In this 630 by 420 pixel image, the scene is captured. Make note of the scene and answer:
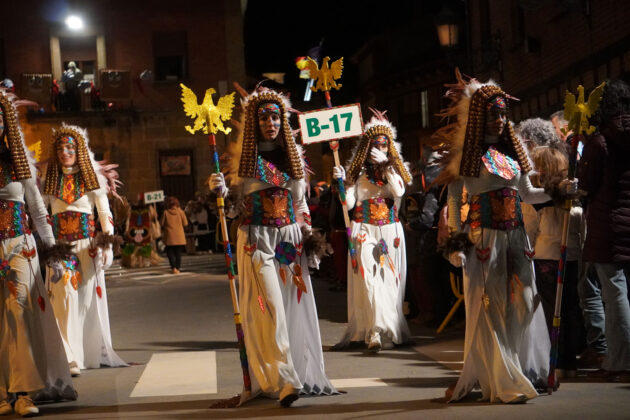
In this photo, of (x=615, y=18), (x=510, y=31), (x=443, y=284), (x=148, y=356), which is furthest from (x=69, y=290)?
(x=510, y=31)

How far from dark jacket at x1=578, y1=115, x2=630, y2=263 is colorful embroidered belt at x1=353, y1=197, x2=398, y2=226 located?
3.35 m

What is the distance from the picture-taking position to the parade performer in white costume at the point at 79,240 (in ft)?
33.5

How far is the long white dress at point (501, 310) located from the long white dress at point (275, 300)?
1.21 metres

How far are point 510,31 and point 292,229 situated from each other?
12949 mm

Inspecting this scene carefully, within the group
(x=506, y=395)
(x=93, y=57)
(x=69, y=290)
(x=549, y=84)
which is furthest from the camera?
(x=93, y=57)

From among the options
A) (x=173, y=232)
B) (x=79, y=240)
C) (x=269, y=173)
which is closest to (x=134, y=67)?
(x=173, y=232)

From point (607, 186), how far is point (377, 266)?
3566 millimetres

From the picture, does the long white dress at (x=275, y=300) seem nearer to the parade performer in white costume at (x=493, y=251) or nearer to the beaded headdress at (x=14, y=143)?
the parade performer in white costume at (x=493, y=251)

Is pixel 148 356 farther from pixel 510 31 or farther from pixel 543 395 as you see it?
pixel 510 31

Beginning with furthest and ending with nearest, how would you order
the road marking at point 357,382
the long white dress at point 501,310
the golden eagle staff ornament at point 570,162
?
the road marking at point 357,382, the golden eagle staff ornament at point 570,162, the long white dress at point 501,310

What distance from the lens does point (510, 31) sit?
20.0m

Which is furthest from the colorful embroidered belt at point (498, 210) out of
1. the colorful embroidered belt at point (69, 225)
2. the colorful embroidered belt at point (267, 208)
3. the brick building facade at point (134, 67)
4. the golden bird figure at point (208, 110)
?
the brick building facade at point (134, 67)

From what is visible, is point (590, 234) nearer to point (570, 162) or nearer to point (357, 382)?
point (570, 162)

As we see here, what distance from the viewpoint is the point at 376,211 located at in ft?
37.3
